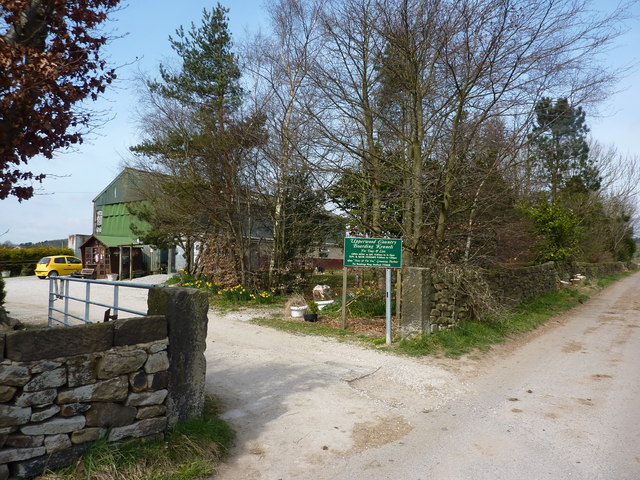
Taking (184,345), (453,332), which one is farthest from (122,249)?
(184,345)

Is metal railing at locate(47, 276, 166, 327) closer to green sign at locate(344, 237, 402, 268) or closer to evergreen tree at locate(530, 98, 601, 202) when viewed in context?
green sign at locate(344, 237, 402, 268)

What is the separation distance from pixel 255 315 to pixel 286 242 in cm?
454

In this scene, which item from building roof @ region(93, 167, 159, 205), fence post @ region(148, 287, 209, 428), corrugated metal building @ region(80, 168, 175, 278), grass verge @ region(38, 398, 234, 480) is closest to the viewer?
grass verge @ region(38, 398, 234, 480)

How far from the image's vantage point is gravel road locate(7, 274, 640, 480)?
407 cm

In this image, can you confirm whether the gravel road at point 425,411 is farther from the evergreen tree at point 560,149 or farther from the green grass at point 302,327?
the evergreen tree at point 560,149

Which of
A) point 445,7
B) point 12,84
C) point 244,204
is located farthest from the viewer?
point 244,204

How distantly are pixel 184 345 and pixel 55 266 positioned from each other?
87.0ft

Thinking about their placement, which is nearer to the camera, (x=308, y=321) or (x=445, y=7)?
(x=445, y=7)

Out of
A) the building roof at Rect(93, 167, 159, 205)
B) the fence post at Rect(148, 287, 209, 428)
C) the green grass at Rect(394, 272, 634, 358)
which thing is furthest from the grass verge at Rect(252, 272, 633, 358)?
the building roof at Rect(93, 167, 159, 205)

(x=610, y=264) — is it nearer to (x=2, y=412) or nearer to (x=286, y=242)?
(x=286, y=242)

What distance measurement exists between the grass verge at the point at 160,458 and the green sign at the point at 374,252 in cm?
564

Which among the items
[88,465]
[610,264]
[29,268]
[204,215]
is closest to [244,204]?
[204,215]

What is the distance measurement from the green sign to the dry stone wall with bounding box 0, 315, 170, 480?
588cm

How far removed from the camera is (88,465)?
3496mm
